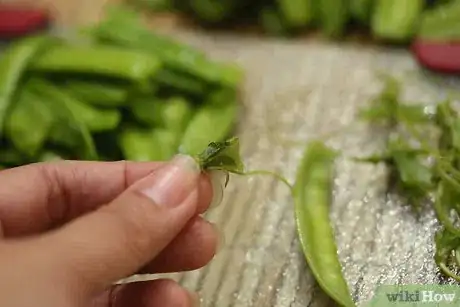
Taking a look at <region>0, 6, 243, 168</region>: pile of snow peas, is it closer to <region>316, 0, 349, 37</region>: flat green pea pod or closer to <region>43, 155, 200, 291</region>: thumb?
<region>316, 0, 349, 37</region>: flat green pea pod

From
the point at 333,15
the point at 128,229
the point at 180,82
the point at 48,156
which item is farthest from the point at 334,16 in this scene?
the point at 128,229

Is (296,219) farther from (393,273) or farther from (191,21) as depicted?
(191,21)

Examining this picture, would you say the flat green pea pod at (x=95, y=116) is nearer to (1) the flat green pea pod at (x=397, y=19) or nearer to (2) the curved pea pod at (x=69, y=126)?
(2) the curved pea pod at (x=69, y=126)

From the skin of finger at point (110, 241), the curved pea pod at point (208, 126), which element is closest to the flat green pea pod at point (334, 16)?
the curved pea pod at point (208, 126)

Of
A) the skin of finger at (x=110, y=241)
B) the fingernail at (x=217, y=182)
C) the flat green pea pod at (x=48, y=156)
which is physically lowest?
the flat green pea pod at (x=48, y=156)

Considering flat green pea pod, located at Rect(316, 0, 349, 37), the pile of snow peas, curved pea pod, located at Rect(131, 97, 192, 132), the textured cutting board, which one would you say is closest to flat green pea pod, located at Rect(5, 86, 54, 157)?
the pile of snow peas

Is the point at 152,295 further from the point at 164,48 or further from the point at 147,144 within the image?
the point at 164,48
